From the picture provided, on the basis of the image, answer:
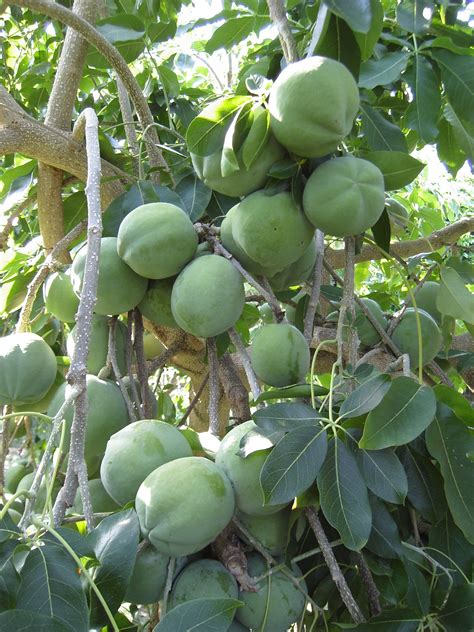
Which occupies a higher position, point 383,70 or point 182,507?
point 383,70

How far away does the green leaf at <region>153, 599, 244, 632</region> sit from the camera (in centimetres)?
76

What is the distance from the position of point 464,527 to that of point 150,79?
1789 mm

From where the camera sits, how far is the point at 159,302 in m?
1.33

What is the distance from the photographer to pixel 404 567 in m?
1.01

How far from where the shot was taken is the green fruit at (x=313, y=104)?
101cm

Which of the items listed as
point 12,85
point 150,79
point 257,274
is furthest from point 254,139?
point 12,85

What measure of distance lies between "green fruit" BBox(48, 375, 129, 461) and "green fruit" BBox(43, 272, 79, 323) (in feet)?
0.78

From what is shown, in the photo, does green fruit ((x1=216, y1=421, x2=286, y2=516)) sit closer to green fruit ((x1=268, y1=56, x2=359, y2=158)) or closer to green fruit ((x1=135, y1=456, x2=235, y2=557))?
green fruit ((x1=135, y1=456, x2=235, y2=557))

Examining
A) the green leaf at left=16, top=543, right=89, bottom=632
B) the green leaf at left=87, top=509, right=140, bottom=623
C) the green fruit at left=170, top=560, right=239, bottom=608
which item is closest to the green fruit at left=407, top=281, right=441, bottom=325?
the green fruit at left=170, top=560, right=239, bottom=608

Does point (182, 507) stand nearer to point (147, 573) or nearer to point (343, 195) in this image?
point (147, 573)

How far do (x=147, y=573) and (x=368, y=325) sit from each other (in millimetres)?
955

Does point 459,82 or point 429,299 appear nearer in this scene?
point 459,82

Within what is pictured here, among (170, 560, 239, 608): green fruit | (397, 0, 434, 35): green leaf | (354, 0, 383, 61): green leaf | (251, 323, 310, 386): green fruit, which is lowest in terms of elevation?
(170, 560, 239, 608): green fruit

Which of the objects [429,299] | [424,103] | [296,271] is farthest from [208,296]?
[429,299]
